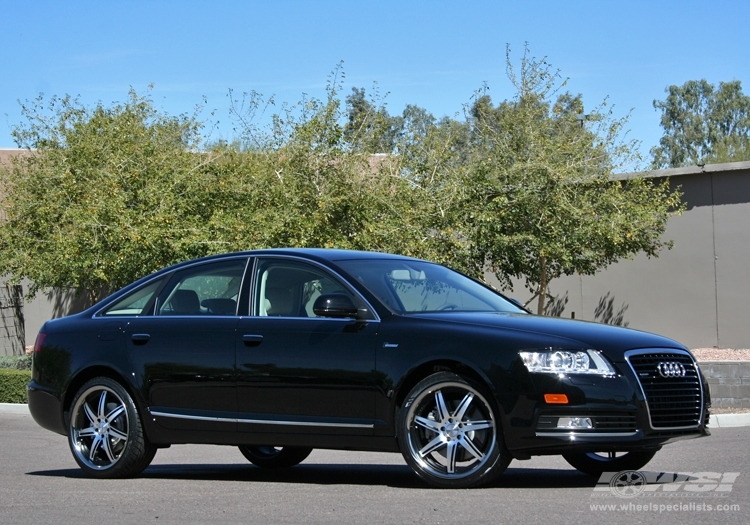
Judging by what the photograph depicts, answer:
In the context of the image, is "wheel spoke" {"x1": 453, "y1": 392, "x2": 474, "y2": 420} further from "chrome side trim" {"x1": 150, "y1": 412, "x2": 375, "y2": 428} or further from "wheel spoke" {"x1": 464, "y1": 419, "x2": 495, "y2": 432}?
"chrome side trim" {"x1": 150, "y1": 412, "x2": 375, "y2": 428}

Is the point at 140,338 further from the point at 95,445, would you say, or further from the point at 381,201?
the point at 381,201

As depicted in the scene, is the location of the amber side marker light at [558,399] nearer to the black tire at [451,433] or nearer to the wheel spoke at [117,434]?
the black tire at [451,433]

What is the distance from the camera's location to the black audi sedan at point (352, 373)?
680 cm

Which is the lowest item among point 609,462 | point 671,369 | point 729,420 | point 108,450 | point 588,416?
point 729,420

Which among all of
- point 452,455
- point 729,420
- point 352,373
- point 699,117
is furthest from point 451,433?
point 699,117

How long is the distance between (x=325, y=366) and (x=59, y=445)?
21.7ft

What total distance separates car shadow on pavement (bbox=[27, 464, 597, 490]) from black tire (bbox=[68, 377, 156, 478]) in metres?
0.24

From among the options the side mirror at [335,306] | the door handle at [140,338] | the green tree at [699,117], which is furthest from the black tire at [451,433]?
the green tree at [699,117]

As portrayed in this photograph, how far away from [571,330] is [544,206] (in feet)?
38.8

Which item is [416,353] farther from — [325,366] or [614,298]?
[614,298]

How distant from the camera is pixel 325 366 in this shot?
295 inches

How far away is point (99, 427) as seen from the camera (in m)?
8.45

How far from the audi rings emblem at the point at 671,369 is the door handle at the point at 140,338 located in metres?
3.81

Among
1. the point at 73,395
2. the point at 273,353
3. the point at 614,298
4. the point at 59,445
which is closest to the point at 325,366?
the point at 273,353
